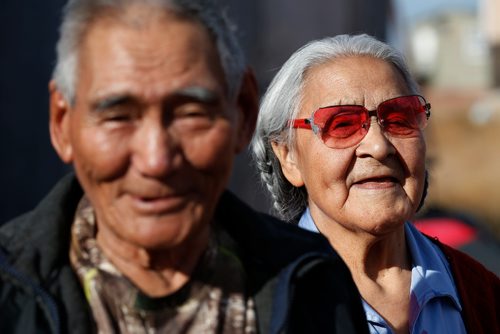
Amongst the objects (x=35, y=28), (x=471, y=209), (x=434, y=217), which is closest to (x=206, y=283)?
(x=35, y=28)

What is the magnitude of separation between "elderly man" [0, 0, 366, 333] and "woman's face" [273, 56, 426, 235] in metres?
0.80

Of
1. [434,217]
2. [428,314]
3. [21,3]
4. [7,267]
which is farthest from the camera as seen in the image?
[434,217]

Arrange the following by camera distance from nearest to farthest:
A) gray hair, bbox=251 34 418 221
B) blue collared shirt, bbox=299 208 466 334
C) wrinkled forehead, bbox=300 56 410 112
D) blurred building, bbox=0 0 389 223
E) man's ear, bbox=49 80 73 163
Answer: man's ear, bbox=49 80 73 163 → blue collared shirt, bbox=299 208 466 334 → wrinkled forehead, bbox=300 56 410 112 → gray hair, bbox=251 34 418 221 → blurred building, bbox=0 0 389 223

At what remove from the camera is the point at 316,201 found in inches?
126

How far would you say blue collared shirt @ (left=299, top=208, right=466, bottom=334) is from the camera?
3.03 metres

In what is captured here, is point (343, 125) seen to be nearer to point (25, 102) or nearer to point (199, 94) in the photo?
point (199, 94)

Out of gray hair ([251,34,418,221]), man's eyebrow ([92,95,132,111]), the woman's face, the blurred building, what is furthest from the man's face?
the blurred building

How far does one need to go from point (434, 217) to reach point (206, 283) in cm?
744

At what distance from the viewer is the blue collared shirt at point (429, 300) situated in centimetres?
303

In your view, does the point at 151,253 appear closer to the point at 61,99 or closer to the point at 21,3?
the point at 61,99

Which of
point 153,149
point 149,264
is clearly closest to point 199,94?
point 153,149

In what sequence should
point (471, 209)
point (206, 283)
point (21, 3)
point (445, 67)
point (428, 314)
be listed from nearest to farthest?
point (206, 283), point (428, 314), point (21, 3), point (471, 209), point (445, 67)

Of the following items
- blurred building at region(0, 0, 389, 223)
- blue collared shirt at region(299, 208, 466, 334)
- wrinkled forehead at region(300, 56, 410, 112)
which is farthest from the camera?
blurred building at region(0, 0, 389, 223)

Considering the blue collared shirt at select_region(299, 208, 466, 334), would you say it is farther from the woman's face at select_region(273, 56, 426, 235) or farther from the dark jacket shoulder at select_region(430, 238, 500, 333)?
the woman's face at select_region(273, 56, 426, 235)
